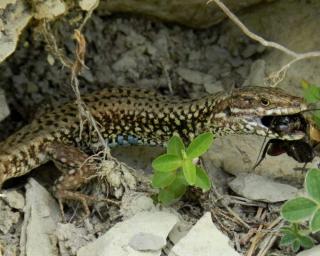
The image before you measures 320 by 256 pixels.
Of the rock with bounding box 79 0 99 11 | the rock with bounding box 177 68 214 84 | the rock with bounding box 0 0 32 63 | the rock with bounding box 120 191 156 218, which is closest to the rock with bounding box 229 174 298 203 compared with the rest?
the rock with bounding box 120 191 156 218

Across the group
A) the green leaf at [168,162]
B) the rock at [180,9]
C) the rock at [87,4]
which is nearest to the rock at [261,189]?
the green leaf at [168,162]

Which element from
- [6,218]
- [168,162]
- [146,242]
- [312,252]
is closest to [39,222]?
[6,218]

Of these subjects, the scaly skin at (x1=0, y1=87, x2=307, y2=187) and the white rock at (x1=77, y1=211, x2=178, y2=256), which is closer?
the white rock at (x1=77, y1=211, x2=178, y2=256)

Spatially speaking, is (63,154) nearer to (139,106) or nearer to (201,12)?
(139,106)

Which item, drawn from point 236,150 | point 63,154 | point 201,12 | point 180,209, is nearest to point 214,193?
point 180,209

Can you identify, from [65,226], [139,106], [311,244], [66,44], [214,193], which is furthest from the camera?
[66,44]

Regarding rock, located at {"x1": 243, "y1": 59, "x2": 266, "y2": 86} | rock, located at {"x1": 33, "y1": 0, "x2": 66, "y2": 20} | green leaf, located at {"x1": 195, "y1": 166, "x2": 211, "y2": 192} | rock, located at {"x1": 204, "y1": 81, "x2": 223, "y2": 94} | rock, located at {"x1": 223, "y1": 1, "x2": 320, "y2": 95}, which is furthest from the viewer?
rock, located at {"x1": 204, "y1": 81, "x2": 223, "y2": 94}

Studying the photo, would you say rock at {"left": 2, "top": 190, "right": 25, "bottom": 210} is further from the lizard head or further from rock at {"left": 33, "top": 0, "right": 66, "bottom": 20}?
the lizard head
